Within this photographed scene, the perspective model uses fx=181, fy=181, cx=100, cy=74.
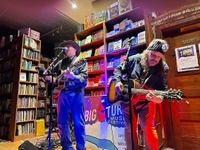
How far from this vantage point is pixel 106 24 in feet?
11.7

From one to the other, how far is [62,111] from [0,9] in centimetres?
341

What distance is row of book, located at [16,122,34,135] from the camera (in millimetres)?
3900

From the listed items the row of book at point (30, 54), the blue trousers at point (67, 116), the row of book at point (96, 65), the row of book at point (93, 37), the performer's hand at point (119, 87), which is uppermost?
the row of book at point (93, 37)

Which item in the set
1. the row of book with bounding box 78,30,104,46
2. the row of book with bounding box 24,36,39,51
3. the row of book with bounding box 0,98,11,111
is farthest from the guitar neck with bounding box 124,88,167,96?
the row of book with bounding box 0,98,11,111

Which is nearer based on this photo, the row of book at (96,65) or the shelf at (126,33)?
the shelf at (126,33)

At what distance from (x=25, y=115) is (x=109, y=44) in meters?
2.45

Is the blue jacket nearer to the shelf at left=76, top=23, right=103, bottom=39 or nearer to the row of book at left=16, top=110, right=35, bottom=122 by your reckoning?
the shelf at left=76, top=23, right=103, bottom=39

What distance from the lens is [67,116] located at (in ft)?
6.50

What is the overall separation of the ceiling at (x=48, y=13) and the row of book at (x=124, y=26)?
0.28 metres

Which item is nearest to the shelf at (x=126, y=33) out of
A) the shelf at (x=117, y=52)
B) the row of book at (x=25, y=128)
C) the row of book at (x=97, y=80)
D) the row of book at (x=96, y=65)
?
the shelf at (x=117, y=52)

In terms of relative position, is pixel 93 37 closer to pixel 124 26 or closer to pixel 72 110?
pixel 124 26

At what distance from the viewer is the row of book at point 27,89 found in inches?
157

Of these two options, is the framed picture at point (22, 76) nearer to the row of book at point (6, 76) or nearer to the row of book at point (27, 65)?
the row of book at point (27, 65)

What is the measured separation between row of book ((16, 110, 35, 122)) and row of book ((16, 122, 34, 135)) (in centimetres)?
12
